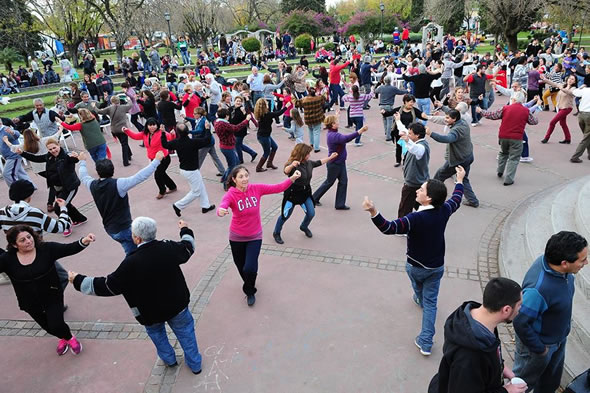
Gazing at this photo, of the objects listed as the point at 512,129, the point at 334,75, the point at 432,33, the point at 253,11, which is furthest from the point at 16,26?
the point at 512,129

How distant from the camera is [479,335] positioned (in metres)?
2.45

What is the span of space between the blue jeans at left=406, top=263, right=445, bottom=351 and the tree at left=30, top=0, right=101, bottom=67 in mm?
33449

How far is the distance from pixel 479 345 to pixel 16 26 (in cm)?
3542

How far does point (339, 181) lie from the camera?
25.1ft

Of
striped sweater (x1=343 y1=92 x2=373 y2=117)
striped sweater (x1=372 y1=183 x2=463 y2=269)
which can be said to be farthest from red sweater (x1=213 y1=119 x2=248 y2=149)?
striped sweater (x1=372 y1=183 x2=463 y2=269)

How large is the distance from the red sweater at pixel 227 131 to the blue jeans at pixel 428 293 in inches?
219

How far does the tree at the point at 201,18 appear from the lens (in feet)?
134

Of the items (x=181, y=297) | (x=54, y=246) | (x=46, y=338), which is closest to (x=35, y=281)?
(x=54, y=246)

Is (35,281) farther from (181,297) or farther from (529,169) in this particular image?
(529,169)

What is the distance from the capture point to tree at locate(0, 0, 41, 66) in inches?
1076

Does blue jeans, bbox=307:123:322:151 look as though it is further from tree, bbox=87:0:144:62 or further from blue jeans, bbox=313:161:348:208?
tree, bbox=87:0:144:62

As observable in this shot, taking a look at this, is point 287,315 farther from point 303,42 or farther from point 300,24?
point 300,24

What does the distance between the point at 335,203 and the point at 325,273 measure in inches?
89.8

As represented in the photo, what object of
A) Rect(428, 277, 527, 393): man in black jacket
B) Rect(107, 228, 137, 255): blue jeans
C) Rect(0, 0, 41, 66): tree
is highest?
Rect(0, 0, 41, 66): tree
